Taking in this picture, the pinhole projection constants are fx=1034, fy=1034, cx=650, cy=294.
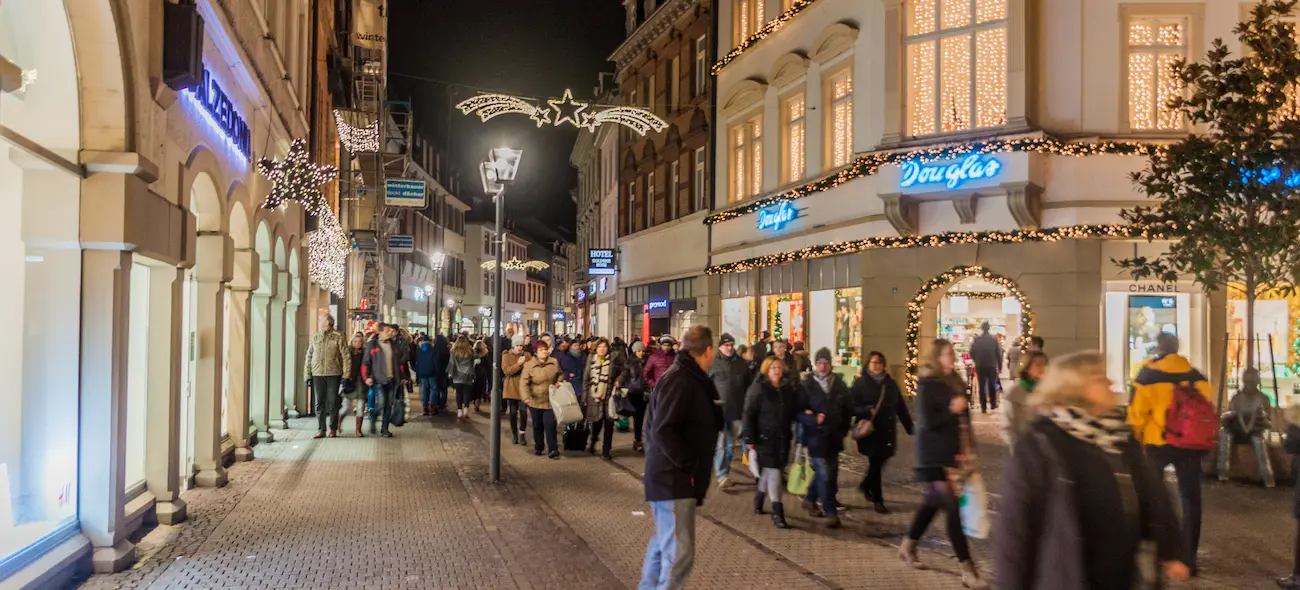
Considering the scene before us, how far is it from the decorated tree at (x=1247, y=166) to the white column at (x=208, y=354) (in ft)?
35.3

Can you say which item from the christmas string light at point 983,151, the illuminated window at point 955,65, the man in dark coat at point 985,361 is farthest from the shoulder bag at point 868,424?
the man in dark coat at point 985,361

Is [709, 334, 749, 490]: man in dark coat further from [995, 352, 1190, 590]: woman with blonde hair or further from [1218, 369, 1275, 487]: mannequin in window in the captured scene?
[995, 352, 1190, 590]: woman with blonde hair

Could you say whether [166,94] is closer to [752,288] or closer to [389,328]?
[389,328]

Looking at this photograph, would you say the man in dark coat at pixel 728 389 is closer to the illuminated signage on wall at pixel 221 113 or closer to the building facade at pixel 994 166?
the illuminated signage on wall at pixel 221 113

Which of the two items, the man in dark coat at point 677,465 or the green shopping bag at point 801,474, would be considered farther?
the green shopping bag at point 801,474

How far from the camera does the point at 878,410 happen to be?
32.8 ft

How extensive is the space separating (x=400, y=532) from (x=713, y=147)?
20.5 meters

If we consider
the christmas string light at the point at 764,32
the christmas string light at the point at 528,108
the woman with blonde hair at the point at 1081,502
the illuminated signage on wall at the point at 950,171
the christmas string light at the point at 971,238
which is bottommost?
the woman with blonde hair at the point at 1081,502

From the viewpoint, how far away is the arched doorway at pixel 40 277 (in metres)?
6.68

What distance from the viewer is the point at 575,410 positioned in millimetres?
14203

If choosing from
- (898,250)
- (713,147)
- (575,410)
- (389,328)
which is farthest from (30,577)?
(713,147)

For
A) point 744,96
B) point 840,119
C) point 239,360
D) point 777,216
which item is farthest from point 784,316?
point 239,360

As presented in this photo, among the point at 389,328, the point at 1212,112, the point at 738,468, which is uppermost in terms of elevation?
the point at 1212,112

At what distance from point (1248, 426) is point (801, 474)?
5.54 metres
